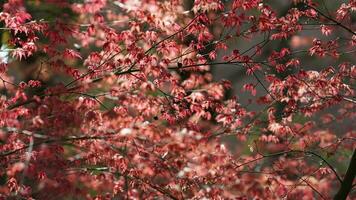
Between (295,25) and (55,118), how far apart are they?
4181mm

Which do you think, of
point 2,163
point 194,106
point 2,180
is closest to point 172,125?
point 194,106

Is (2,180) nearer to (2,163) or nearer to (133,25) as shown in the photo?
(2,163)

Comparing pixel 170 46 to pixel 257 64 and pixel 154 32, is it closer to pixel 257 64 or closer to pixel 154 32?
pixel 154 32

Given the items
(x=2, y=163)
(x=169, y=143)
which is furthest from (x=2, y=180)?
(x=169, y=143)

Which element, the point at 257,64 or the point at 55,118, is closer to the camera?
the point at 55,118

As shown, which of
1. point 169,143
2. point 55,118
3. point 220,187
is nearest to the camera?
point 169,143

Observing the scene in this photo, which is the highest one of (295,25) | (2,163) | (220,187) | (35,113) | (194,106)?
(295,25)

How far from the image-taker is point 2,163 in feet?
20.2

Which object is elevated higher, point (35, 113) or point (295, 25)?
point (295, 25)

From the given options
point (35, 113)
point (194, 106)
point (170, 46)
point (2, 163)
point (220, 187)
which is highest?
point (170, 46)

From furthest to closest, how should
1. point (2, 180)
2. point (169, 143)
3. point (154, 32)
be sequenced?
point (2, 180) < point (154, 32) < point (169, 143)

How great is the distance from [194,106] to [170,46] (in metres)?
1.02

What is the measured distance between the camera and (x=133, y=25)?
266 inches

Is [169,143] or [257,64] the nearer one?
[169,143]
